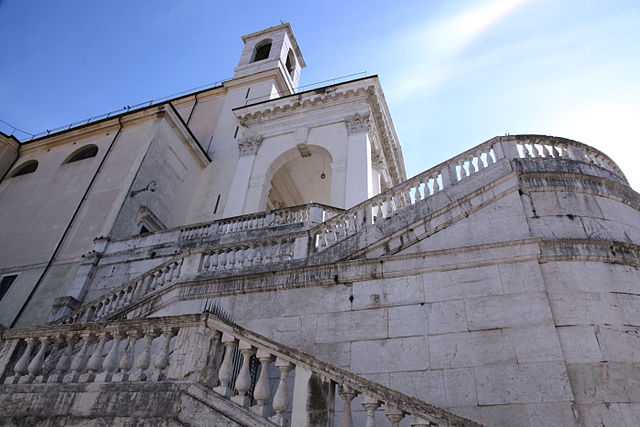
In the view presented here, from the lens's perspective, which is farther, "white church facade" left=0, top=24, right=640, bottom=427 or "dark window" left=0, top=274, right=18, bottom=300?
"dark window" left=0, top=274, right=18, bottom=300

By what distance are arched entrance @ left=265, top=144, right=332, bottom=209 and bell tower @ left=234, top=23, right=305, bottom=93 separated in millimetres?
7699

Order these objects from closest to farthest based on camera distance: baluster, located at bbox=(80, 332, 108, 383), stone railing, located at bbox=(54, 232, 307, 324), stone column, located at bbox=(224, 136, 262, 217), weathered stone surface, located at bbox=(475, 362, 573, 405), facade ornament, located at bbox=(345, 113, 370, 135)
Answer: baluster, located at bbox=(80, 332, 108, 383), weathered stone surface, located at bbox=(475, 362, 573, 405), stone railing, located at bbox=(54, 232, 307, 324), stone column, located at bbox=(224, 136, 262, 217), facade ornament, located at bbox=(345, 113, 370, 135)

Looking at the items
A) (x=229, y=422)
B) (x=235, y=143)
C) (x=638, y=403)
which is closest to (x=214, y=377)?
(x=229, y=422)

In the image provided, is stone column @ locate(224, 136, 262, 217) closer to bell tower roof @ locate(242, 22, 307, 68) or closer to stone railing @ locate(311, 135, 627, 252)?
stone railing @ locate(311, 135, 627, 252)

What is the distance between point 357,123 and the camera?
17859 millimetres

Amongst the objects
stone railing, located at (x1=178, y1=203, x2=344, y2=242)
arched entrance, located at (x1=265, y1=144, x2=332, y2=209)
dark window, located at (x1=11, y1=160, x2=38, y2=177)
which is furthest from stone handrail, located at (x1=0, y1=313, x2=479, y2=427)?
dark window, located at (x1=11, y1=160, x2=38, y2=177)

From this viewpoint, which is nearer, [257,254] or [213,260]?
[257,254]

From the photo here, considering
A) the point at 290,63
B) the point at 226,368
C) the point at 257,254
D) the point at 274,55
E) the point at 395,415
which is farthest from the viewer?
the point at 290,63

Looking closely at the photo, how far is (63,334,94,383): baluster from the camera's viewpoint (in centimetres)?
584

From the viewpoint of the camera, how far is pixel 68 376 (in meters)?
5.85

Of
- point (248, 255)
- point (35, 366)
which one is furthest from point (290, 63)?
point (35, 366)

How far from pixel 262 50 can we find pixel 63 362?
1064 inches

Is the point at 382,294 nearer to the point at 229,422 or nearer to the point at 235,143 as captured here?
the point at 229,422

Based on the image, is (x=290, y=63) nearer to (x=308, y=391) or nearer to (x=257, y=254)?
(x=257, y=254)
